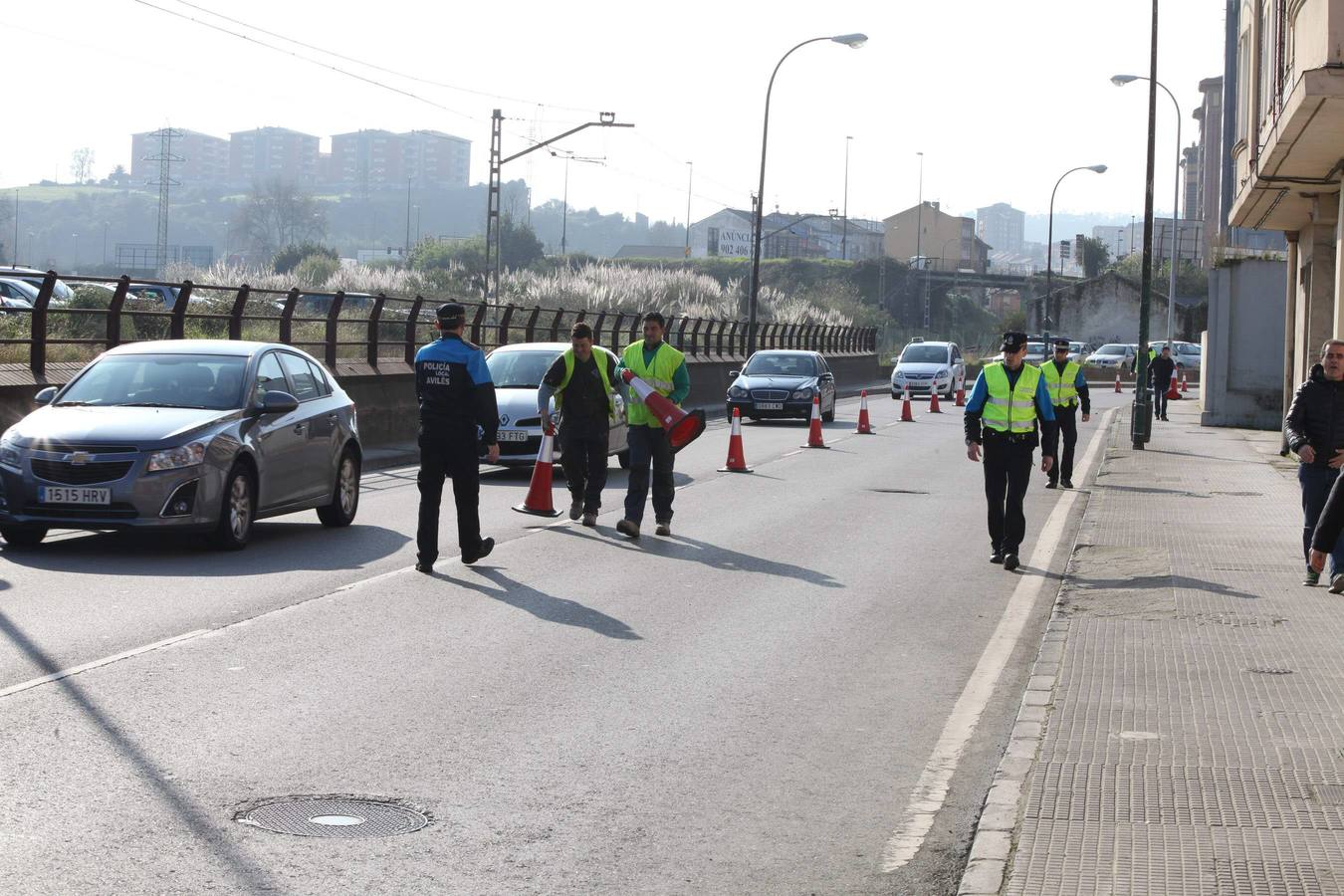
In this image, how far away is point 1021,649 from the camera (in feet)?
31.8

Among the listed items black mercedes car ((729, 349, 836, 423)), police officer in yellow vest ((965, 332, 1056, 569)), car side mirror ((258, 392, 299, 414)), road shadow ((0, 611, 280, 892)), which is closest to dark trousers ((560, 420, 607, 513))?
car side mirror ((258, 392, 299, 414))

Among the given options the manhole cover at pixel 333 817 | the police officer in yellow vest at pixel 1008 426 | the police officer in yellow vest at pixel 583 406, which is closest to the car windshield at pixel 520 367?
the police officer in yellow vest at pixel 583 406

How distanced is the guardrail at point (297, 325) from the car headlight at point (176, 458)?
488cm

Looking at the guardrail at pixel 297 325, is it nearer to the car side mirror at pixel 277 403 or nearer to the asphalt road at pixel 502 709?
the car side mirror at pixel 277 403

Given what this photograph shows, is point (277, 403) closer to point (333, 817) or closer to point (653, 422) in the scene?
point (653, 422)

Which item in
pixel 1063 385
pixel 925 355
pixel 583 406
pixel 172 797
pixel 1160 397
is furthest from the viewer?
pixel 925 355

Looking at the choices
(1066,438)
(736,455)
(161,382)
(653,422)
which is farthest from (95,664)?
(1066,438)

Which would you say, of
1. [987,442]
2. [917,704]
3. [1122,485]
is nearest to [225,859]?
[917,704]

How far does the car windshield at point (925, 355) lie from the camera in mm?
49344

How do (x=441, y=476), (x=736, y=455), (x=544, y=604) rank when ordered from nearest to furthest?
1. (x=544, y=604)
2. (x=441, y=476)
3. (x=736, y=455)

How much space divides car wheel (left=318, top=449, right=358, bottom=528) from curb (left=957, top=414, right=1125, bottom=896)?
7005mm

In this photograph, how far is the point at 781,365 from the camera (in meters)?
34.8

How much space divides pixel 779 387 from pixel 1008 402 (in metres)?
20.5

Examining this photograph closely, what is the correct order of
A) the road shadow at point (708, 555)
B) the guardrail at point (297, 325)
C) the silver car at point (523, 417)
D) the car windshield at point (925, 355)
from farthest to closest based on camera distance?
the car windshield at point (925, 355), the silver car at point (523, 417), the guardrail at point (297, 325), the road shadow at point (708, 555)
